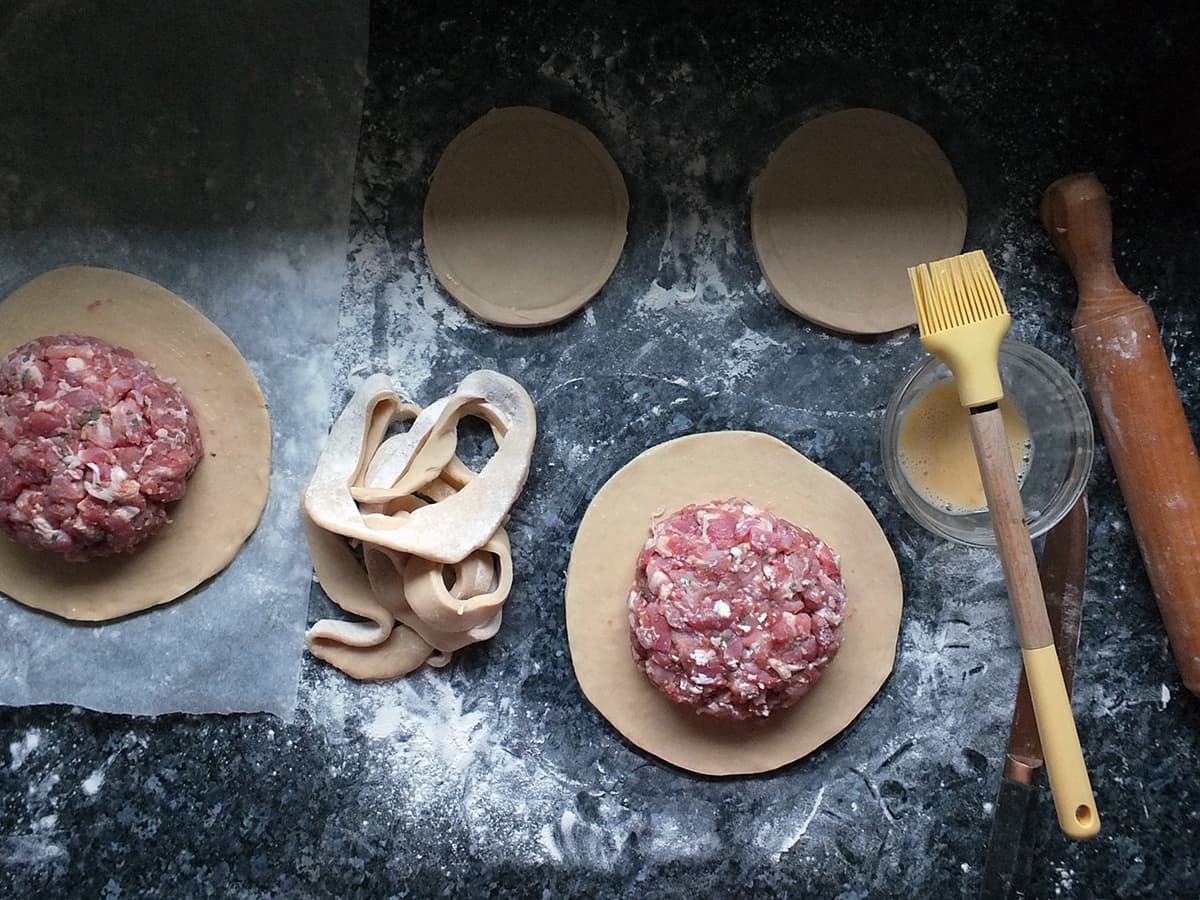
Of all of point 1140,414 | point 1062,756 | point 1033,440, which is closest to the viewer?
point 1062,756

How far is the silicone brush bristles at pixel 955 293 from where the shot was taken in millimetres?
1264

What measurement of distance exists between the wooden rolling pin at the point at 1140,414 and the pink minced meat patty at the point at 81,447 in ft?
4.57

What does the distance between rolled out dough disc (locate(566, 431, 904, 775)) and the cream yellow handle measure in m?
0.26

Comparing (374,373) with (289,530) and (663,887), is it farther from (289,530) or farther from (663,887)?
(663,887)

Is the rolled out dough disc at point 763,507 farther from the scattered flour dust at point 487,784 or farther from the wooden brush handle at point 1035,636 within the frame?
the wooden brush handle at point 1035,636

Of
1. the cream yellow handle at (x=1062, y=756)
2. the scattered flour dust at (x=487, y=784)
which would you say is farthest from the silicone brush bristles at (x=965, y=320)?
the scattered flour dust at (x=487, y=784)

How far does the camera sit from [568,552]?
59.6 inches

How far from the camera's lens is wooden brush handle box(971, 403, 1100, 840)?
4.01ft

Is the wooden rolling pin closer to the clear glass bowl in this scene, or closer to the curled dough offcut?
the clear glass bowl

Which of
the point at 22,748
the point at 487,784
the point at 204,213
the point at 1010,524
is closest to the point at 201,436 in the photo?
the point at 204,213

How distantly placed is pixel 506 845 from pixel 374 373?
80 centimetres

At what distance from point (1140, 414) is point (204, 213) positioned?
57.8 inches

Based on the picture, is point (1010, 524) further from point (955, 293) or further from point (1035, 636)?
point (955, 293)

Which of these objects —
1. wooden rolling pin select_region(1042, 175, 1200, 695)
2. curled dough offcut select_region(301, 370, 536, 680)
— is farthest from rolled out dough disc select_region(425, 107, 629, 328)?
wooden rolling pin select_region(1042, 175, 1200, 695)
